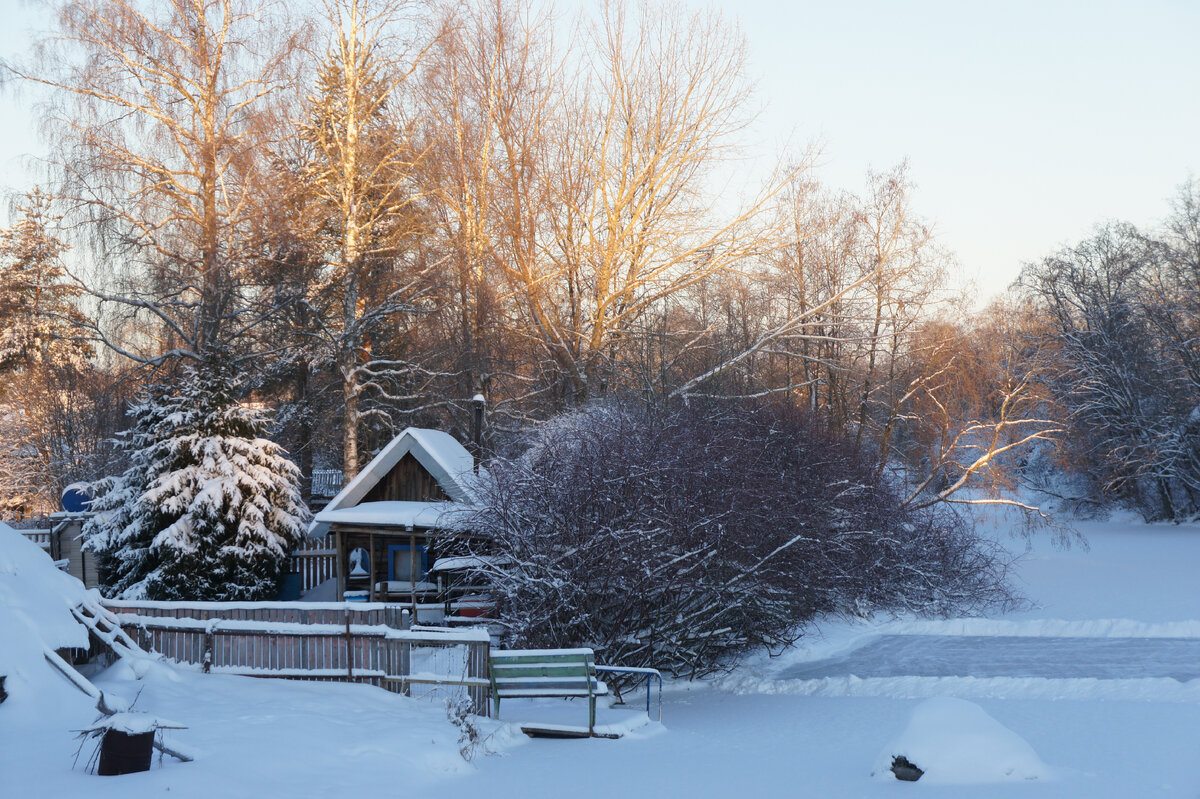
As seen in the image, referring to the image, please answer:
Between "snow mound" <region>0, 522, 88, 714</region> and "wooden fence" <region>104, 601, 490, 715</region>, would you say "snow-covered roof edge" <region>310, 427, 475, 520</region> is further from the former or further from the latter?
"snow mound" <region>0, 522, 88, 714</region>

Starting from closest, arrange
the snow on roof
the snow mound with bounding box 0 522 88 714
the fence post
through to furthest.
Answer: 1. the snow mound with bounding box 0 522 88 714
2. the fence post
3. the snow on roof

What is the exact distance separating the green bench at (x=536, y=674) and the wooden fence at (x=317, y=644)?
0.18 meters

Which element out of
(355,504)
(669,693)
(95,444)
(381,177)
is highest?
(381,177)

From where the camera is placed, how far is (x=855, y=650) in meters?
16.9

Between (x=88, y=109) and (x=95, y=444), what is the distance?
59.1ft

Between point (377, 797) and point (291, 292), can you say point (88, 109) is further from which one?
point (377, 797)

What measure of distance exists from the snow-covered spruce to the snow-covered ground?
264 inches

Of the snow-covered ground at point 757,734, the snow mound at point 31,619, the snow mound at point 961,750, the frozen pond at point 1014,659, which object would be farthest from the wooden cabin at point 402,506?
the snow mound at point 961,750

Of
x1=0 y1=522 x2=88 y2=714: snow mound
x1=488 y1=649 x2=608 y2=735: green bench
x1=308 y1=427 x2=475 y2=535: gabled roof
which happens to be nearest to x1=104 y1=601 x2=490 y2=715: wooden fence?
x1=488 y1=649 x2=608 y2=735: green bench

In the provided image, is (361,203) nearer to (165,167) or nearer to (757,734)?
(165,167)

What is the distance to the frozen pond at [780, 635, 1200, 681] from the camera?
46.0ft

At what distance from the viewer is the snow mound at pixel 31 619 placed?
9.46 meters

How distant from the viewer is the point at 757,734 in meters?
11.3

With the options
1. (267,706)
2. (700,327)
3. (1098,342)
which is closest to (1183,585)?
(700,327)
